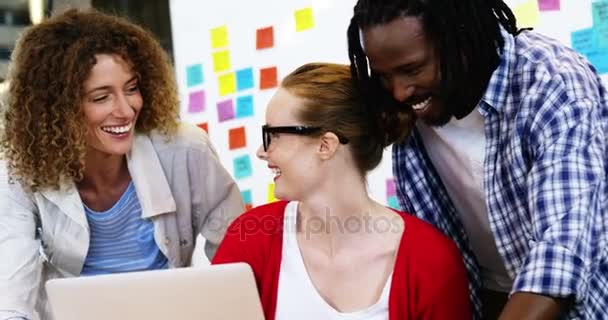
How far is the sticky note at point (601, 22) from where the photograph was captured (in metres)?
2.02

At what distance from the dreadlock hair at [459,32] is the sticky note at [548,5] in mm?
775

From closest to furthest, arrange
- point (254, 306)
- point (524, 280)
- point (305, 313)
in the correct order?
1. point (524, 280)
2. point (254, 306)
3. point (305, 313)

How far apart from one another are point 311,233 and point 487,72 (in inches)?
17.3

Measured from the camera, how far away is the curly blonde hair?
173 centimetres

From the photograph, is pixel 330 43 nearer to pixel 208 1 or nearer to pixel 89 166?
pixel 208 1

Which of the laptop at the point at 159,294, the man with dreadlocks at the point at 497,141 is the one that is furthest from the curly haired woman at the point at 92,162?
the man with dreadlocks at the point at 497,141

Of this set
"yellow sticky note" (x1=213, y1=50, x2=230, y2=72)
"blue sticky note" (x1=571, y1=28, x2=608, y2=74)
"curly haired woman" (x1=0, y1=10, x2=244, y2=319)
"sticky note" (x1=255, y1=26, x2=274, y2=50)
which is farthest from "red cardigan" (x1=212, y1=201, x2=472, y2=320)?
"yellow sticky note" (x1=213, y1=50, x2=230, y2=72)

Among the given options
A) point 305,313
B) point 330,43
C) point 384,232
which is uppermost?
point 330,43

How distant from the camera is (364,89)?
149 centimetres

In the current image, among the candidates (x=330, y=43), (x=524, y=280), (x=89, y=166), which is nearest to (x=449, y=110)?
(x=524, y=280)

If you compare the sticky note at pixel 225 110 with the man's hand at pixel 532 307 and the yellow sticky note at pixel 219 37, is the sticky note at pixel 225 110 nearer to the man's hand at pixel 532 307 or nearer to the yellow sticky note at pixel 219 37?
the yellow sticky note at pixel 219 37

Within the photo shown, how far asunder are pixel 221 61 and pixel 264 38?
0.67 ft

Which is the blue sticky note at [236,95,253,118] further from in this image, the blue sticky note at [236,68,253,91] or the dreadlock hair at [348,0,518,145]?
the dreadlock hair at [348,0,518,145]

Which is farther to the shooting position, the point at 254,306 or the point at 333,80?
the point at 333,80
